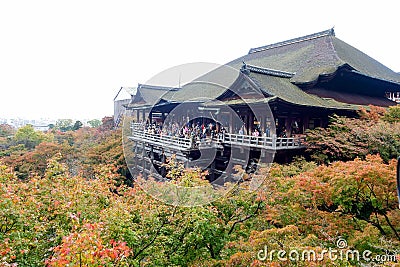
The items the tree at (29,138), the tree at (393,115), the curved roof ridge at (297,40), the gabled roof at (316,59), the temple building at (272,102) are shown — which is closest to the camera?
the tree at (393,115)

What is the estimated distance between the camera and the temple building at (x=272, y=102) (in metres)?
14.4

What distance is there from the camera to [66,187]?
6988 mm

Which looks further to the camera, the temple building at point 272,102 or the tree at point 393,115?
the temple building at point 272,102

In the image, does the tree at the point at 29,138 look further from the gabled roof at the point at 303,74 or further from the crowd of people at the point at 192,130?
the crowd of people at the point at 192,130

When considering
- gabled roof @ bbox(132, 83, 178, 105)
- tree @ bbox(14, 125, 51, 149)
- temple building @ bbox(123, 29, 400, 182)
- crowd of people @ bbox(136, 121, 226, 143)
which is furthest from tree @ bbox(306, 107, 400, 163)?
tree @ bbox(14, 125, 51, 149)

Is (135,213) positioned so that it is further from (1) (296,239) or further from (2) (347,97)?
(2) (347,97)

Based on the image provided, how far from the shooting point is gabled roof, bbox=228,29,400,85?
60.9 ft

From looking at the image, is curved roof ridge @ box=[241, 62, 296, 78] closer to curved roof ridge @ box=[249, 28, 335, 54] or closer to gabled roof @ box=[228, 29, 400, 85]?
gabled roof @ box=[228, 29, 400, 85]

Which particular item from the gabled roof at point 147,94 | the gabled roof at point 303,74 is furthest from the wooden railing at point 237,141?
the gabled roof at point 147,94

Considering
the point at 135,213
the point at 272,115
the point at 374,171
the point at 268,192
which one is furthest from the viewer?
the point at 272,115

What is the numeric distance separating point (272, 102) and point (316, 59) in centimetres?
941

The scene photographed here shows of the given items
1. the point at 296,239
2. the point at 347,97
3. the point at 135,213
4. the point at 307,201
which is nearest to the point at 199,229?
the point at 135,213

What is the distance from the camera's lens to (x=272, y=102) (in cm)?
1341

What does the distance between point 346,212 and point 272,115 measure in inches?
341
